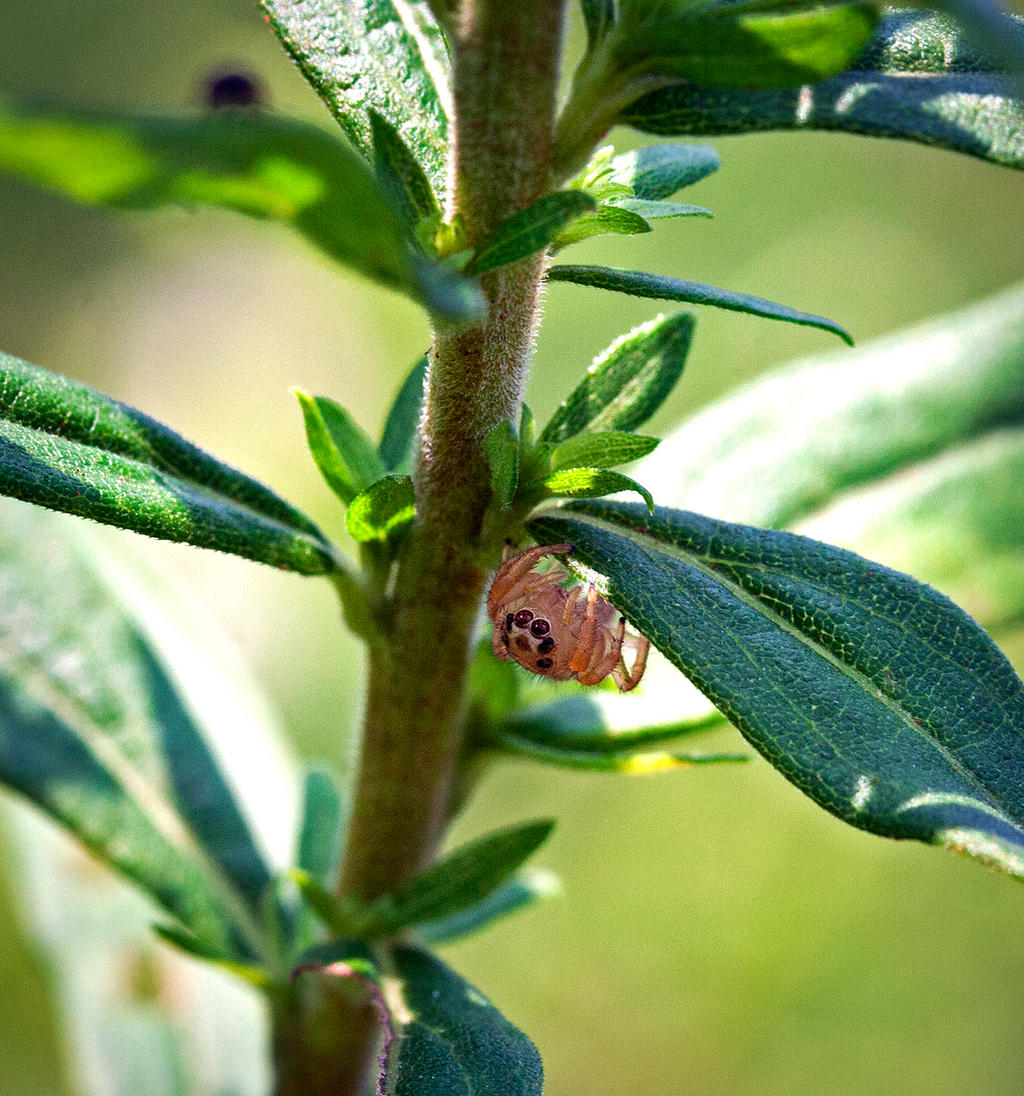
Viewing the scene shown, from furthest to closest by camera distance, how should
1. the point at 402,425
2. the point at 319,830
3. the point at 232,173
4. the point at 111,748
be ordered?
the point at 111,748 < the point at 319,830 < the point at 402,425 < the point at 232,173

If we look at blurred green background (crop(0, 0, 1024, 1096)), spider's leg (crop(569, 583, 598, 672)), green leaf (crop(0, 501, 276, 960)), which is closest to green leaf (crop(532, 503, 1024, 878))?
spider's leg (crop(569, 583, 598, 672))

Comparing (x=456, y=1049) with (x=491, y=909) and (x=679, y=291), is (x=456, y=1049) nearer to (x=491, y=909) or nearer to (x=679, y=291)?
(x=491, y=909)

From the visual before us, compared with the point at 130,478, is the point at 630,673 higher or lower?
lower

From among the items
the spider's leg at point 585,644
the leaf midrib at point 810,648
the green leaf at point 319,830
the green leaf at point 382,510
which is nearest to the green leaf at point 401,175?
the green leaf at point 382,510

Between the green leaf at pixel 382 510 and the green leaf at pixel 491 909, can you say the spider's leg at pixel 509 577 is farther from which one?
the green leaf at pixel 491 909

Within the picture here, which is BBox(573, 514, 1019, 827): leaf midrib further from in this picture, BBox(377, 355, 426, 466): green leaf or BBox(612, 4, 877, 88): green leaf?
BBox(612, 4, 877, 88): green leaf

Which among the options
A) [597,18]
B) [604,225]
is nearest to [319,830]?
[604,225]

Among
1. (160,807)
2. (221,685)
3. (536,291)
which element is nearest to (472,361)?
(536,291)
